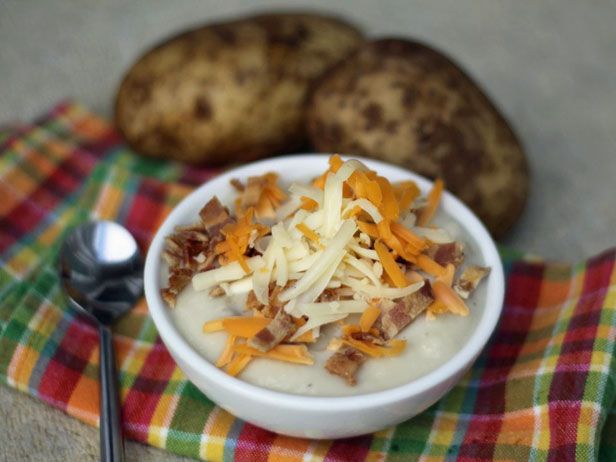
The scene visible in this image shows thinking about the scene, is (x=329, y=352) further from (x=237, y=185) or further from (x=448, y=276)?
(x=237, y=185)

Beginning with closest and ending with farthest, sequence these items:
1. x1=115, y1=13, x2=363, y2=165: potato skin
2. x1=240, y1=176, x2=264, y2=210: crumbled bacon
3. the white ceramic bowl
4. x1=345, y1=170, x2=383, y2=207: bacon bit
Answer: the white ceramic bowl < x1=345, y1=170, x2=383, y2=207: bacon bit < x1=240, y1=176, x2=264, y2=210: crumbled bacon < x1=115, y1=13, x2=363, y2=165: potato skin

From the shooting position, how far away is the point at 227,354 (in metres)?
1.05

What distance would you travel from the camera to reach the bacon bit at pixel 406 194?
3.96 ft

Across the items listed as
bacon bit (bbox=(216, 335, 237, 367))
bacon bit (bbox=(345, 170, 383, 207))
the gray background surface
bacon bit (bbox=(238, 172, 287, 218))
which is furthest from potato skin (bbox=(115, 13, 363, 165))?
bacon bit (bbox=(216, 335, 237, 367))

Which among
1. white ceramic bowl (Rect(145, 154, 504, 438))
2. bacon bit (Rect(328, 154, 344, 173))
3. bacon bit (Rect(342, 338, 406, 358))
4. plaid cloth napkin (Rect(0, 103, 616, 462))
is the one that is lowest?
plaid cloth napkin (Rect(0, 103, 616, 462))

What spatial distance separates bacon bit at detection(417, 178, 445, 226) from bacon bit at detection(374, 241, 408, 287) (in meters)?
0.18

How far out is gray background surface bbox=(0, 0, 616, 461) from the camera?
1745 mm

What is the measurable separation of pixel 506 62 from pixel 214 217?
4.01 ft

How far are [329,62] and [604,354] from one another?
87 cm

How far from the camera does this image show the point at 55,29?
2180 mm

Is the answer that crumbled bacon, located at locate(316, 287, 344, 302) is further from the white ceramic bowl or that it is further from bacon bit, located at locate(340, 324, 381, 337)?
the white ceramic bowl

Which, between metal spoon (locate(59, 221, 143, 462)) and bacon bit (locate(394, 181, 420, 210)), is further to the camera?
metal spoon (locate(59, 221, 143, 462))

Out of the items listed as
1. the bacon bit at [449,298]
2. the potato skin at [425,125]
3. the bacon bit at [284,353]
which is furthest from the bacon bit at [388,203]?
the potato skin at [425,125]

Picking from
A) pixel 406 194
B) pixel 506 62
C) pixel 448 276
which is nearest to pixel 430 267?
pixel 448 276
